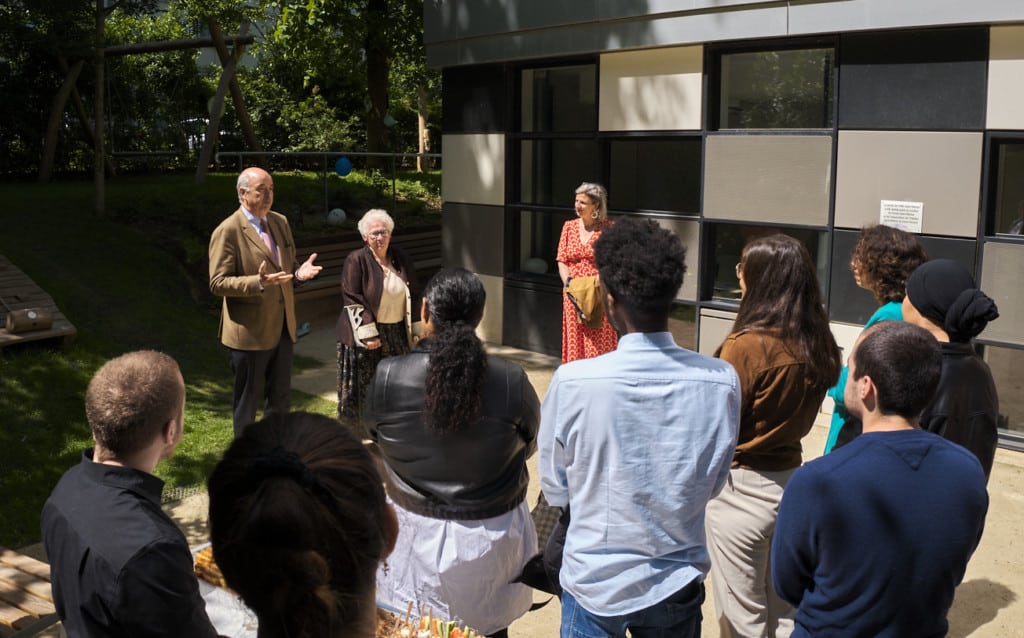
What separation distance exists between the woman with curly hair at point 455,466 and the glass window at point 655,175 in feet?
18.2

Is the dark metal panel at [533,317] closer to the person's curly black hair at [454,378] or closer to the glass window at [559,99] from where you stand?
the glass window at [559,99]

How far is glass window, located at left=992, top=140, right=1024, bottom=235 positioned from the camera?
684 centimetres

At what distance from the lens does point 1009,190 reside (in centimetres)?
692

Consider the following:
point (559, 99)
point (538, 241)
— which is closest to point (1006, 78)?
point (559, 99)

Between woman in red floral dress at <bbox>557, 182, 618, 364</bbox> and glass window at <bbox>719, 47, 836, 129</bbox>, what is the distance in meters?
1.68

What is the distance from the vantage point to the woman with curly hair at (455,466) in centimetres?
332

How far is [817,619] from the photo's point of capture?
100 inches

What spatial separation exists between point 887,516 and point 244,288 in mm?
4643

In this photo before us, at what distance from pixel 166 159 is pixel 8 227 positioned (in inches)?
326

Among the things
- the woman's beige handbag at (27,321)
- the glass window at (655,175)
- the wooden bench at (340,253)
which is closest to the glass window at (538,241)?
the glass window at (655,175)

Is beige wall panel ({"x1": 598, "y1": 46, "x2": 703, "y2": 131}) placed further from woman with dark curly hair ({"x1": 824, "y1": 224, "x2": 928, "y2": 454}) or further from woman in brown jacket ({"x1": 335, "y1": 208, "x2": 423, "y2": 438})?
woman with dark curly hair ({"x1": 824, "y1": 224, "x2": 928, "y2": 454})

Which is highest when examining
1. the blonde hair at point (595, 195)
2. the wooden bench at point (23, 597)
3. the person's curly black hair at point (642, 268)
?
the blonde hair at point (595, 195)

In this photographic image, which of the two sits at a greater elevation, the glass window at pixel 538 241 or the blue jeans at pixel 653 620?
the glass window at pixel 538 241

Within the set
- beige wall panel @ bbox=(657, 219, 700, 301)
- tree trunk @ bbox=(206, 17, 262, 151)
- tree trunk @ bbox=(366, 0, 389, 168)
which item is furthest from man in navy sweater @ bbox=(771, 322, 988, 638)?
Result: tree trunk @ bbox=(366, 0, 389, 168)
